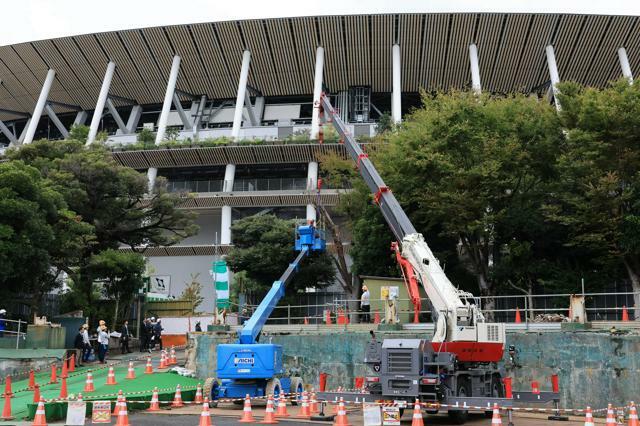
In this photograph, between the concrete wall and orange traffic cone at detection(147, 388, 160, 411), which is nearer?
orange traffic cone at detection(147, 388, 160, 411)

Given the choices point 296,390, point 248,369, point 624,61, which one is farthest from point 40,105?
Answer: point 248,369

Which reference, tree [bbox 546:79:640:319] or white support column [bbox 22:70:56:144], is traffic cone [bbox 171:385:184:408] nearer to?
tree [bbox 546:79:640:319]

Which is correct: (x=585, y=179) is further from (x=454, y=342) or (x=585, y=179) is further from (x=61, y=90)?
(x=61, y=90)

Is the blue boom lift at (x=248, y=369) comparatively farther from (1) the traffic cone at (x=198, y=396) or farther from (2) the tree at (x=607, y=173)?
(2) the tree at (x=607, y=173)

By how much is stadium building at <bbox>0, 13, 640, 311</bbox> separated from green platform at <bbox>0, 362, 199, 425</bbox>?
30.3m

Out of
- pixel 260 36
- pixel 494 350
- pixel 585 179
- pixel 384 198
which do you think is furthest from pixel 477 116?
pixel 260 36

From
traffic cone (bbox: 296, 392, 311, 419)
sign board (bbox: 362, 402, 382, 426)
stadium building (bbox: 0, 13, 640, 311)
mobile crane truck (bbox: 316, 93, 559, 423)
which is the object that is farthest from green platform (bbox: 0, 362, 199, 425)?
stadium building (bbox: 0, 13, 640, 311)

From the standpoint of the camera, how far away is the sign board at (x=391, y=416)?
43.1ft

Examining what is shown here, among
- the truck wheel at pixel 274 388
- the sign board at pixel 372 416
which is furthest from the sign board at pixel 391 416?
the truck wheel at pixel 274 388

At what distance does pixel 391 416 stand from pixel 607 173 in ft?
55.9

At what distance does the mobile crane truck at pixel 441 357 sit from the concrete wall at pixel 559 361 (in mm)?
4166

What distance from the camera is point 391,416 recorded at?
13211 millimetres

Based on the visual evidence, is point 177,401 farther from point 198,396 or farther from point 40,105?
point 40,105

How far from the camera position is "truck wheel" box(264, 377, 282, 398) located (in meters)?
18.0
